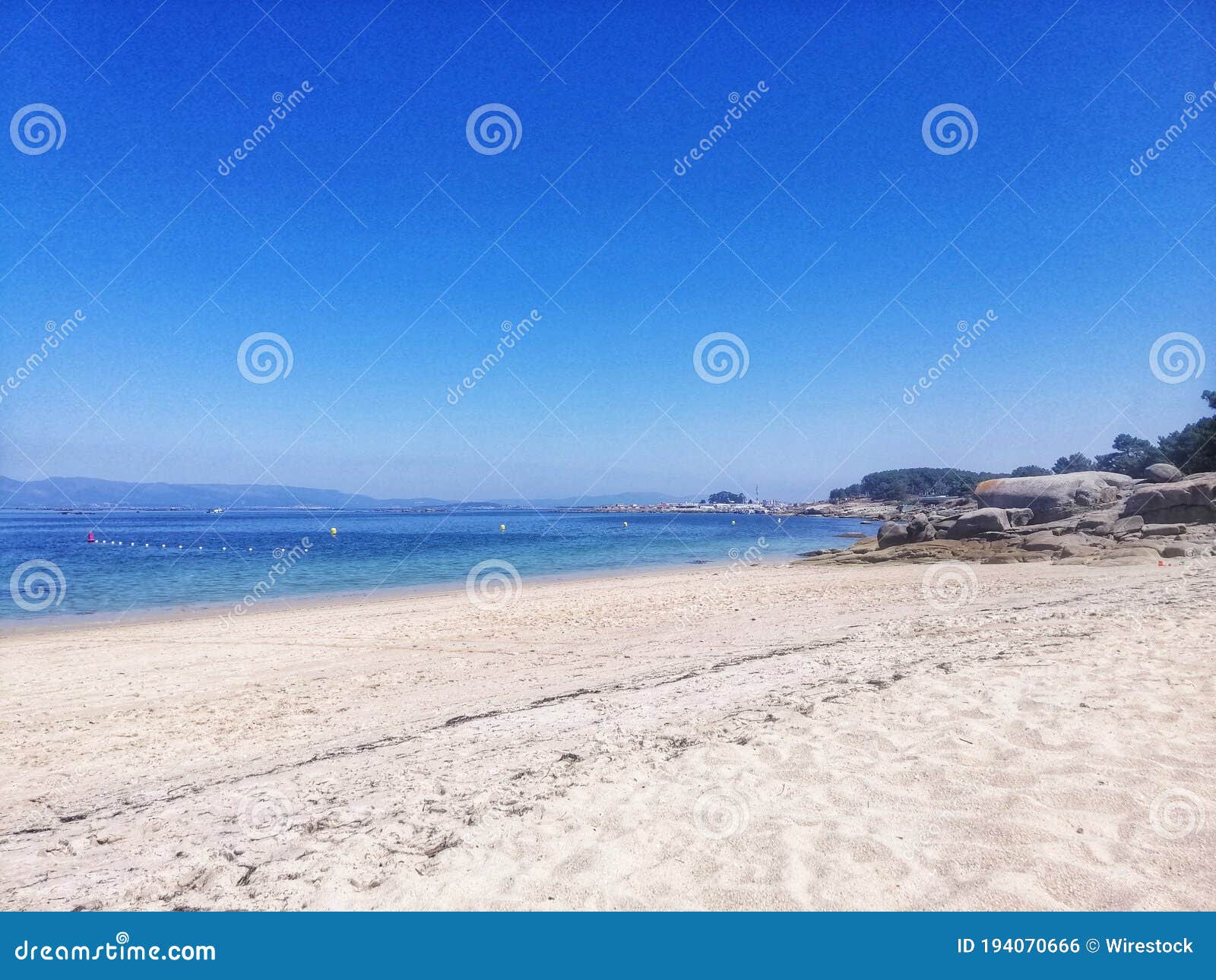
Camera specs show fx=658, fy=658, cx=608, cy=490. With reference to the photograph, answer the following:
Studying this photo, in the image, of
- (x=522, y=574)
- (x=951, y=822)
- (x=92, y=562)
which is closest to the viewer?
(x=951, y=822)

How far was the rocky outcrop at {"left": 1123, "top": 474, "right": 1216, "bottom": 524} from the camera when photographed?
19.7m

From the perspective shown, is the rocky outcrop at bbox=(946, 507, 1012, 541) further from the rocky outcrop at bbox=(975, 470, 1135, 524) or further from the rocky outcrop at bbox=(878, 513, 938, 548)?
the rocky outcrop at bbox=(975, 470, 1135, 524)

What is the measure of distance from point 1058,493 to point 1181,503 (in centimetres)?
431

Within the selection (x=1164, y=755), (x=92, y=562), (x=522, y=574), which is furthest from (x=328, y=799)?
(x=92, y=562)

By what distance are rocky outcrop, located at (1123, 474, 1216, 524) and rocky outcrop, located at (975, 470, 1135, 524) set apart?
3164 mm

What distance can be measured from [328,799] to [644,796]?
2.20 meters

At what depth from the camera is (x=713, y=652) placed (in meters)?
9.08

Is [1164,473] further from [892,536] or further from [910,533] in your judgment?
[892,536]

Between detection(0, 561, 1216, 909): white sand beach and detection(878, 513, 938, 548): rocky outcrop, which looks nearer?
detection(0, 561, 1216, 909): white sand beach

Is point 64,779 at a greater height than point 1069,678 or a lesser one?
lesser

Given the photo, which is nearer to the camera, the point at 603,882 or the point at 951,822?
the point at 603,882

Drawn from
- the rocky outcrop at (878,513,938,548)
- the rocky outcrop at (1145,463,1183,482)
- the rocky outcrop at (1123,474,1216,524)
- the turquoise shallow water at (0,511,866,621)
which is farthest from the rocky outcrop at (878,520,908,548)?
the rocky outcrop at (1145,463,1183,482)

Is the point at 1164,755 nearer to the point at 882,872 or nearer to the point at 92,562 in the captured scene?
the point at 882,872

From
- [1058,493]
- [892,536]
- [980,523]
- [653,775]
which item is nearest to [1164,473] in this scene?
[1058,493]
